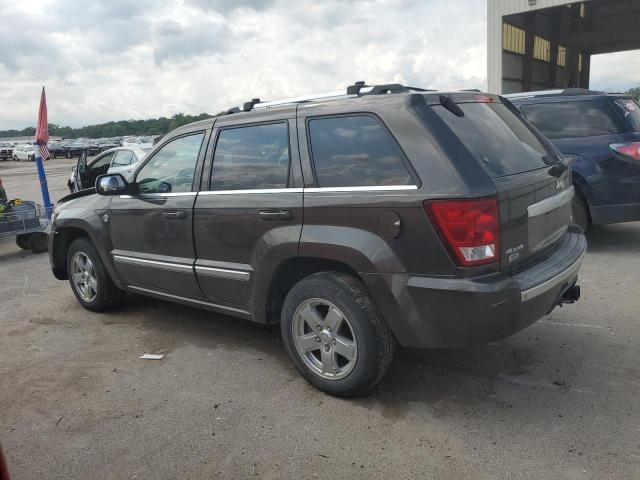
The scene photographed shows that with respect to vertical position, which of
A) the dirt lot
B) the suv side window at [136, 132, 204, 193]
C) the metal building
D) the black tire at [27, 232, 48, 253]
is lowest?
the dirt lot

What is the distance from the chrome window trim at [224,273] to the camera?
3.80 m

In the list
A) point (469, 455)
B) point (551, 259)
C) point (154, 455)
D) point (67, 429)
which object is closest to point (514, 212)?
point (551, 259)

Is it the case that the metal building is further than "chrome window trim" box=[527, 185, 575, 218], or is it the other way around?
the metal building

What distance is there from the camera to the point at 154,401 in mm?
3549

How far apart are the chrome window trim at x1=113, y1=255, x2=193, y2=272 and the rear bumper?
1.71m

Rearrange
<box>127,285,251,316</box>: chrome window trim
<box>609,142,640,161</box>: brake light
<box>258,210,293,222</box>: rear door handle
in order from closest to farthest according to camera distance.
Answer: <box>258,210,293,222</box>: rear door handle, <box>127,285,251,316</box>: chrome window trim, <box>609,142,640,161</box>: brake light

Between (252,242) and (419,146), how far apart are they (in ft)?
A: 4.27

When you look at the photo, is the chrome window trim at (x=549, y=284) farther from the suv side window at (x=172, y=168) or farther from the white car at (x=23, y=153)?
the white car at (x=23, y=153)

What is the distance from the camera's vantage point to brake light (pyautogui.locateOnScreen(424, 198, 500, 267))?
285cm

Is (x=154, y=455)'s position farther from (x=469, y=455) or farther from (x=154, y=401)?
(x=469, y=455)

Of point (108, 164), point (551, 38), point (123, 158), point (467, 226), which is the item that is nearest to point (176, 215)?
point (467, 226)

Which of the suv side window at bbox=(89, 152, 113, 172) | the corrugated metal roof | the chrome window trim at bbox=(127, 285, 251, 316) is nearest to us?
the chrome window trim at bbox=(127, 285, 251, 316)

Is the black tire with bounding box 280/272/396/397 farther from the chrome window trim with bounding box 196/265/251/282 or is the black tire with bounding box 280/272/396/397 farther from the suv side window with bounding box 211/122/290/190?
the suv side window with bounding box 211/122/290/190

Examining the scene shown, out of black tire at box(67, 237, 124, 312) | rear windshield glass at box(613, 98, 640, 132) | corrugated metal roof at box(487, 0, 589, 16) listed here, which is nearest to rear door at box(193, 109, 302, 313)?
black tire at box(67, 237, 124, 312)
